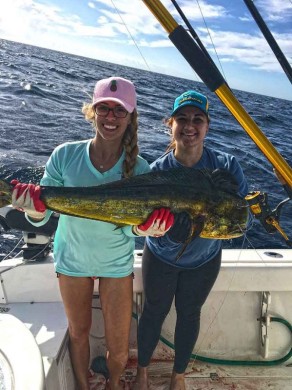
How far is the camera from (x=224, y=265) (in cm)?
328

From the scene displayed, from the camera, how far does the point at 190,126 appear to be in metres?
2.58

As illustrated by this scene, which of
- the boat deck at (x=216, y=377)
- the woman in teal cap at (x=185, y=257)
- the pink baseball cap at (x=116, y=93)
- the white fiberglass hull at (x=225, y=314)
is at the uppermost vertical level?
the pink baseball cap at (x=116, y=93)

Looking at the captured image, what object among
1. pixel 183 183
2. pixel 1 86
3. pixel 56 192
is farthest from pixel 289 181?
pixel 1 86

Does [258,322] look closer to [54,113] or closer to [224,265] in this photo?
[224,265]

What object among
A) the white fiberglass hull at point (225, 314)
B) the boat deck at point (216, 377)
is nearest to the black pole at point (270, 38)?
the white fiberglass hull at point (225, 314)

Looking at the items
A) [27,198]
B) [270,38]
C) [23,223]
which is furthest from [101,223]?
[270,38]

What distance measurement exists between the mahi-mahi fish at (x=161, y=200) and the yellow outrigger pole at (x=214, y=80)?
294 mm

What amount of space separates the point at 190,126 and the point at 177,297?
1204mm

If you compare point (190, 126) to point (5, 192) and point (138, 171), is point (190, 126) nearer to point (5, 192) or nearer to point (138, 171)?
point (138, 171)

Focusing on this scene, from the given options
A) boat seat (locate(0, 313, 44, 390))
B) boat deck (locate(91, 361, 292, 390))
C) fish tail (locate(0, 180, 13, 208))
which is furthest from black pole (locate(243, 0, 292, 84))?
boat deck (locate(91, 361, 292, 390))

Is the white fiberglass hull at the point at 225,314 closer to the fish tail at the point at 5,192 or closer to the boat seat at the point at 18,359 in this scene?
the boat seat at the point at 18,359

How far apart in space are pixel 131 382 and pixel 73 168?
1887mm

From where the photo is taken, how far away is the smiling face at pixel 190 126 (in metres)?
2.58

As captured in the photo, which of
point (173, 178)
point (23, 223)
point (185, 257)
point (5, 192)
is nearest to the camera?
point (5, 192)
